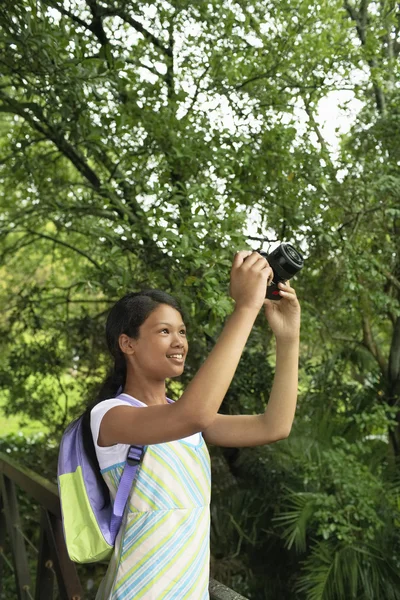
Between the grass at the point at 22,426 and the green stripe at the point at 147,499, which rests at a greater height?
the grass at the point at 22,426

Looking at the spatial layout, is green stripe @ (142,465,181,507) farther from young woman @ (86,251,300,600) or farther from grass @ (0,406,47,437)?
grass @ (0,406,47,437)

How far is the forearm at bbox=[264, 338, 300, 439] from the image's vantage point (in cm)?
161

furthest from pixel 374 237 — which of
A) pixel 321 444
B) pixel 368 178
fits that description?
pixel 321 444

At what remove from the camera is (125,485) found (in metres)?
1.48

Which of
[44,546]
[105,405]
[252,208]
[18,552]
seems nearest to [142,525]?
[105,405]

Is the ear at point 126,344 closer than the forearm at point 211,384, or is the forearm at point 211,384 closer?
the forearm at point 211,384

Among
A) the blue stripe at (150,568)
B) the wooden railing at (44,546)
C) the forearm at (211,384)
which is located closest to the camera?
the forearm at (211,384)

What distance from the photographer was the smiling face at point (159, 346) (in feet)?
5.23

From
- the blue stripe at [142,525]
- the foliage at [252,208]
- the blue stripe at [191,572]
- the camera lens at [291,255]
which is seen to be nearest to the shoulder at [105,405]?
the blue stripe at [142,525]

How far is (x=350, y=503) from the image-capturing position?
424 centimetres

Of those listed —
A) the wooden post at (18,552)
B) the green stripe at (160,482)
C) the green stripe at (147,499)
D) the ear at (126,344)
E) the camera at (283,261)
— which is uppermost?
the camera at (283,261)

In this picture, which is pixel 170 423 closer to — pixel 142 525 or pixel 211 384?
pixel 211 384

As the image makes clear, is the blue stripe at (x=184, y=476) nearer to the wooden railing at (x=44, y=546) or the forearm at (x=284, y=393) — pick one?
the forearm at (x=284, y=393)

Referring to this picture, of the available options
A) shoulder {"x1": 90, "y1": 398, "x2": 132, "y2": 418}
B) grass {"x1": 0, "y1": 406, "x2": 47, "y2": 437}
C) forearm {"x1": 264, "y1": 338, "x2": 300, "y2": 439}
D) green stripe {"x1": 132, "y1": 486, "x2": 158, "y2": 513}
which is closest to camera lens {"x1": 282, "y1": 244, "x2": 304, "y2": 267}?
forearm {"x1": 264, "y1": 338, "x2": 300, "y2": 439}
